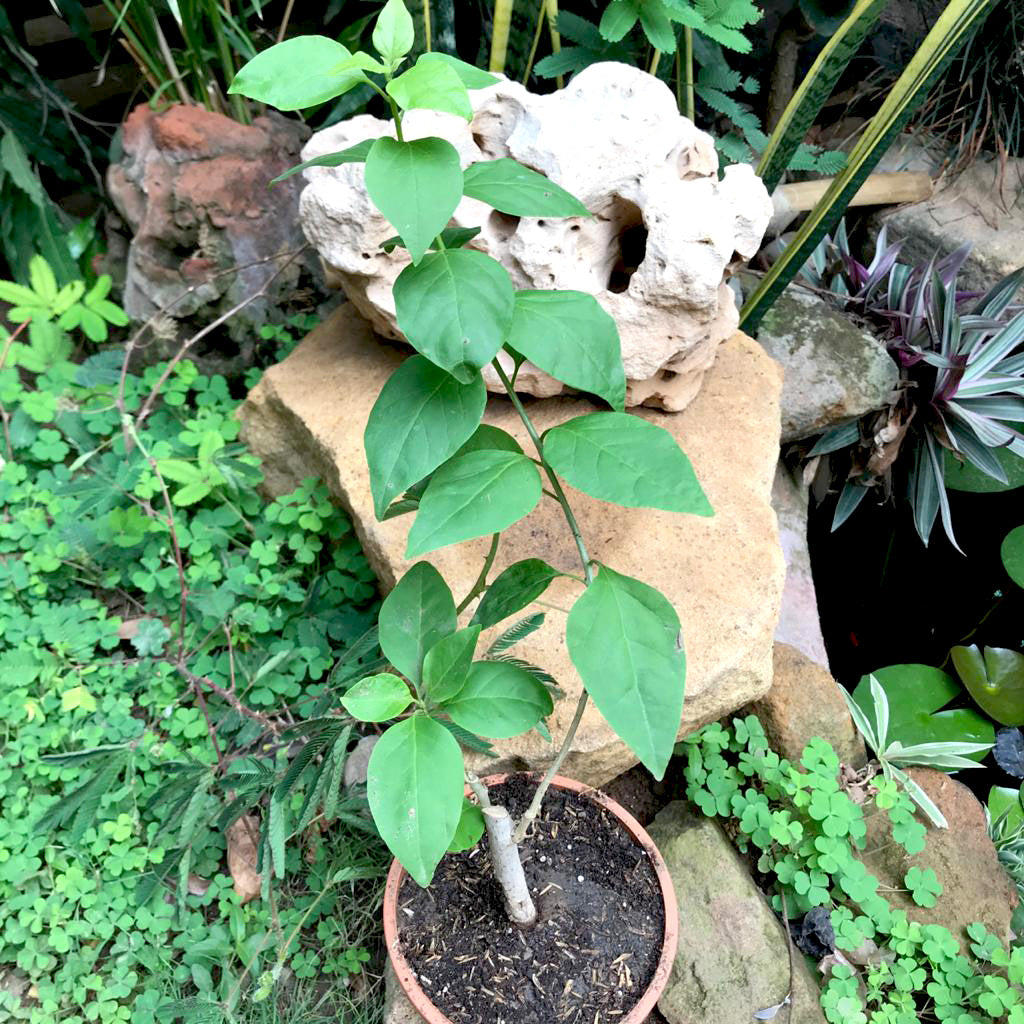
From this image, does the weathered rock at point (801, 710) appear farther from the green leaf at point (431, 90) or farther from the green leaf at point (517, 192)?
the green leaf at point (431, 90)

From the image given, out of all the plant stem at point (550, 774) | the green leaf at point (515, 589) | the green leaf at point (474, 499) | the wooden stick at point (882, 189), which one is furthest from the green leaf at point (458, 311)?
the wooden stick at point (882, 189)

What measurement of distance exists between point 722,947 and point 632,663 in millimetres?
1060

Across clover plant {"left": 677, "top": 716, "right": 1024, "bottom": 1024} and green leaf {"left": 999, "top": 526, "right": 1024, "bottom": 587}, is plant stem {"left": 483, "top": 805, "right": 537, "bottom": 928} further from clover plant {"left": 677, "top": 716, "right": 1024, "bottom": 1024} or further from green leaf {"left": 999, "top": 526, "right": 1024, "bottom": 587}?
green leaf {"left": 999, "top": 526, "right": 1024, "bottom": 587}

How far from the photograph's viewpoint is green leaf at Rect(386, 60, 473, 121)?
93 cm

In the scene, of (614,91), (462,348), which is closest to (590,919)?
(462,348)

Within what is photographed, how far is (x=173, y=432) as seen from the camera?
94.7 inches

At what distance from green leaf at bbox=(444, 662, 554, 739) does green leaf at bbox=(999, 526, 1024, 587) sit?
196 centimetres

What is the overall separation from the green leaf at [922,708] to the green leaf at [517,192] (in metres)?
1.79

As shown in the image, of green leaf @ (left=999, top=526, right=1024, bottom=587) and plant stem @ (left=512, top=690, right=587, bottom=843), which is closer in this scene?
plant stem @ (left=512, top=690, right=587, bottom=843)

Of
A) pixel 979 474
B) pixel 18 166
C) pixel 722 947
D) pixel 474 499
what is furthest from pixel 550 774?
pixel 18 166

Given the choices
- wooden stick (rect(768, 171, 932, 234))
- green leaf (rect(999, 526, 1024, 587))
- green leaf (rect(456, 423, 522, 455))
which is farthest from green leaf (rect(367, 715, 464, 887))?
wooden stick (rect(768, 171, 932, 234))

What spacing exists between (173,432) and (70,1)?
1319 millimetres

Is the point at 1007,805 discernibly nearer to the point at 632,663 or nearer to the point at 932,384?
the point at 932,384

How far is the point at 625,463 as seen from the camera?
3.31 ft
